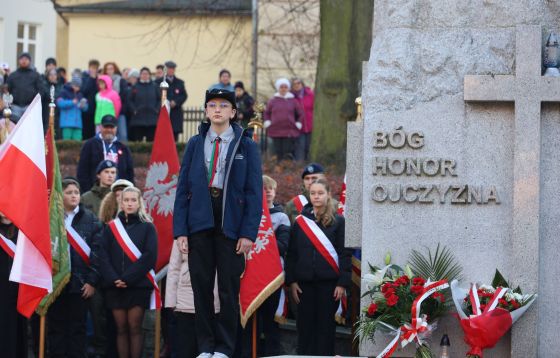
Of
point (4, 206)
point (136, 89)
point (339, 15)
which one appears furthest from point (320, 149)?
point (4, 206)

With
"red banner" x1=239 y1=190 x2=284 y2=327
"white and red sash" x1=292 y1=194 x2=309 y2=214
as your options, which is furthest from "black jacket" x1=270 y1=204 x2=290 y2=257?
"white and red sash" x1=292 y1=194 x2=309 y2=214

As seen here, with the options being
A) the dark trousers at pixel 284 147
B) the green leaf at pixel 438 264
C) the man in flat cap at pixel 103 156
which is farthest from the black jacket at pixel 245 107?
the green leaf at pixel 438 264

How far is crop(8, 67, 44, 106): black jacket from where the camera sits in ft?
73.9

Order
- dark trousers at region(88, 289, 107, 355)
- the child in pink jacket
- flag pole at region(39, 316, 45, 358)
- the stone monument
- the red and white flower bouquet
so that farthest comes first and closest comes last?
dark trousers at region(88, 289, 107, 355) < flag pole at region(39, 316, 45, 358) < the child in pink jacket < the stone monument < the red and white flower bouquet

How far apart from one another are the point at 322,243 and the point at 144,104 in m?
12.1

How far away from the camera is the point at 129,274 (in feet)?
43.5

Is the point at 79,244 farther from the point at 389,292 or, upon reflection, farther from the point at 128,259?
the point at 389,292

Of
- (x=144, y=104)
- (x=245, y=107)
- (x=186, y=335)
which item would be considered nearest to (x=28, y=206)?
(x=186, y=335)

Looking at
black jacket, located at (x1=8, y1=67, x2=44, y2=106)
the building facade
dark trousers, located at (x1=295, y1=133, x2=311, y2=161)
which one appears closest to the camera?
black jacket, located at (x1=8, y1=67, x2=44, y2=106)

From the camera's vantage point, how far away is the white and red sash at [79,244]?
44.5 feet

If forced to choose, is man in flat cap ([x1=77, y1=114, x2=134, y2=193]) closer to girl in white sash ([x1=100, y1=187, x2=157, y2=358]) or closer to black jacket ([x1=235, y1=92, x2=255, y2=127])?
girl in white sash ([x1=100, y1=187, x2=157, y2=358])

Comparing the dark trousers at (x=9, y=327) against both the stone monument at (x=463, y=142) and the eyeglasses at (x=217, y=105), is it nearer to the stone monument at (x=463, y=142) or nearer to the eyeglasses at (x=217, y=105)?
the eyeglasses at (x=217, y=105)

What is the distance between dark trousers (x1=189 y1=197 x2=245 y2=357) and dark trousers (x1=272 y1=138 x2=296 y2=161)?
500 inches

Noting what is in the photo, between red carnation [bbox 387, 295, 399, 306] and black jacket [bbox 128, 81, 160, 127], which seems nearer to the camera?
red carnation [bbox 387, 295, 399, 306]
